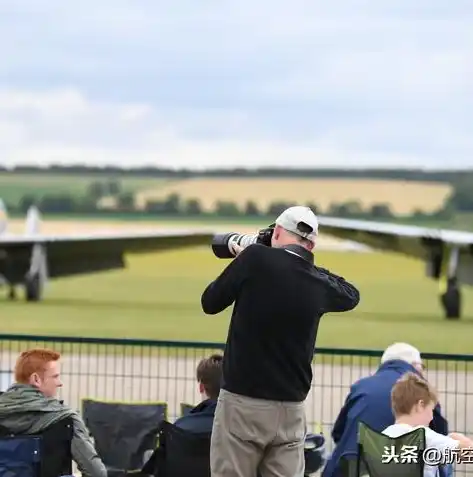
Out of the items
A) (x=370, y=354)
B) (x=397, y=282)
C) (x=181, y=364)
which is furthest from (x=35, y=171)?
(x=370, y=354)

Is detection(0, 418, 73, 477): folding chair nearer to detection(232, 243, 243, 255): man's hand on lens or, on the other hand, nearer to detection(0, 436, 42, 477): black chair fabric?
detection(0, 436, 42, 477): black chair fabric

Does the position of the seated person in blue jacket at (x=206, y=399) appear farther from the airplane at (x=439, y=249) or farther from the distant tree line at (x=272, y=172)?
the distant tree line at (x=272, y=172)

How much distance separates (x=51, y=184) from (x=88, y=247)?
123ft

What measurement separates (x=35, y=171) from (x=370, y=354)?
60152mm

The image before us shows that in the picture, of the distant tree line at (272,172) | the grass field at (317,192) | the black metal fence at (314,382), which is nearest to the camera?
the black metal fence at (314,382)

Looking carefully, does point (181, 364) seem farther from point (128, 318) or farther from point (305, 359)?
point (128, 318)

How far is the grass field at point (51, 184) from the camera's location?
213ft

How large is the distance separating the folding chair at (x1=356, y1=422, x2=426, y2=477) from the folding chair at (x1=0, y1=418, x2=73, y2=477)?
1.37m

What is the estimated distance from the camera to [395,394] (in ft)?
18.9

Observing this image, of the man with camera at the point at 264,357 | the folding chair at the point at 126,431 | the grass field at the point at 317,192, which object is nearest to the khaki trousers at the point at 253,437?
the man with camera at the point at 264,357

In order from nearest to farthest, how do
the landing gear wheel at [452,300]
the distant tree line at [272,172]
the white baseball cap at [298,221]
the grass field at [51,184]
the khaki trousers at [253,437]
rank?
the khaki trousers at [253,437]
the white baseball cap at [298,221]
the landing gear wheel at [452,300]
the distant tree line at [272,172]
the grass field at [51,184]

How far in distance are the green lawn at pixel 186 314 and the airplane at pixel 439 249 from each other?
1.96 ft

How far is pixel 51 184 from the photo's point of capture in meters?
68.8

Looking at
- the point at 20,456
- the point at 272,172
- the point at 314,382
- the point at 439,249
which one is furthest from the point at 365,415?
the point at 272,172
